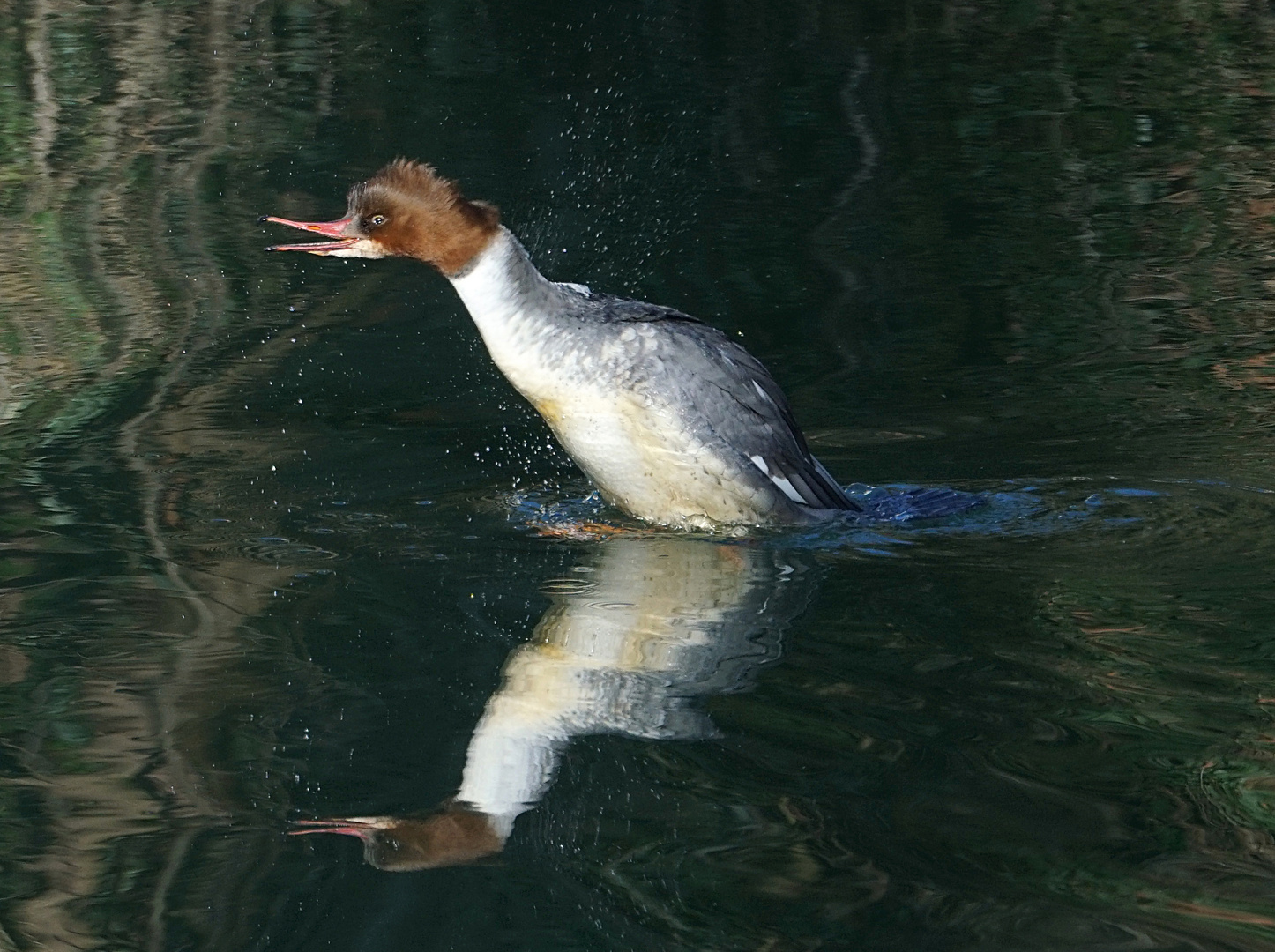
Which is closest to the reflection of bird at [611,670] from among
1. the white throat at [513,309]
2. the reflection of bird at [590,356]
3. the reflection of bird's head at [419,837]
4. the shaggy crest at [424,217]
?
the reflection of bird's head at [419,837]

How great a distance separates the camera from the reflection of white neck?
4086 millimetres

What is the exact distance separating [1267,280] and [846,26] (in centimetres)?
654

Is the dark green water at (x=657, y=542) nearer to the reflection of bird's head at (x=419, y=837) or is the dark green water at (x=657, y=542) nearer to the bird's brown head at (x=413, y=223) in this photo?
the reflection of bird's head at (x=419, y=837)

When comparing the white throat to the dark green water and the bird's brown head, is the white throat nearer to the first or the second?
the bird's brown head

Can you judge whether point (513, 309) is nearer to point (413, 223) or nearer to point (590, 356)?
point (590, 356)

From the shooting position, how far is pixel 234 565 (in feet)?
18.0

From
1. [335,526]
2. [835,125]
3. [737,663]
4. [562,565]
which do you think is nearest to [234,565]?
[335,526]

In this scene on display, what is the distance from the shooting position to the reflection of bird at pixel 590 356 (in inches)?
223

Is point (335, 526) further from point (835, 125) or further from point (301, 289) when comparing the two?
point (835, 125)

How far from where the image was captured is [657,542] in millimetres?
5895

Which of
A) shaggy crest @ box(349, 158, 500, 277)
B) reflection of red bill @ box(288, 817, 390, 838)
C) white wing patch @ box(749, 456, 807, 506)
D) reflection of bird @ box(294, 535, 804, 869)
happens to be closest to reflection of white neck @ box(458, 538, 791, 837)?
reflection of bird @ box(294, 535, 804, 869)

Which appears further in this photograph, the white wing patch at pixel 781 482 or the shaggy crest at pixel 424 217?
the white wing patch at pixel 781 482

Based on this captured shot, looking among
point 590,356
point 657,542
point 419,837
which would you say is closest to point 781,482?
point 657,542

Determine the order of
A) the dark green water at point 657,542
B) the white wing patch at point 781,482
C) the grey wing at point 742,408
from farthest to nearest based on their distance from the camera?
the white wing patch at point 781,482 → the grey wing at point 742,408 → the dark green water at point 657,542
